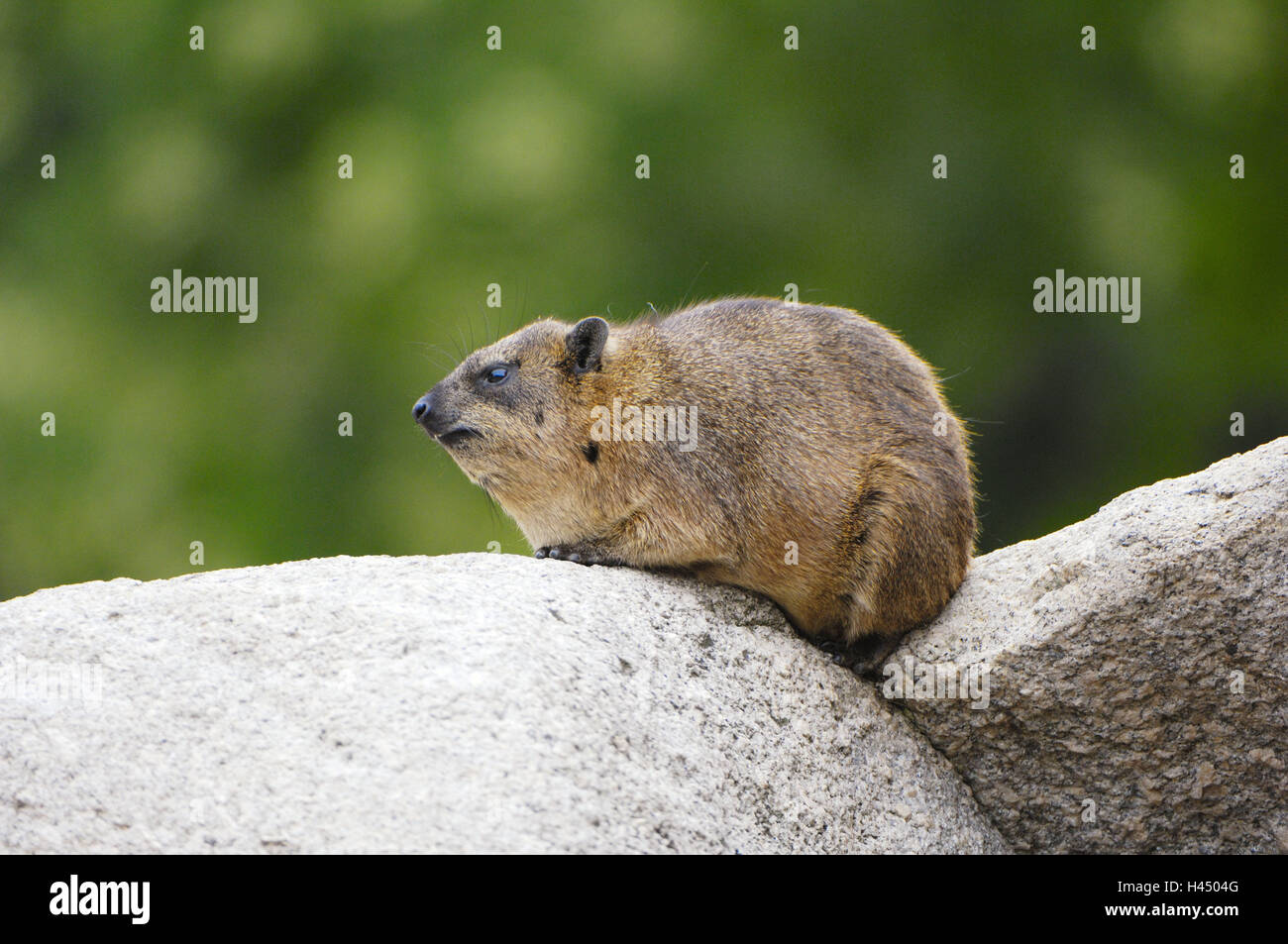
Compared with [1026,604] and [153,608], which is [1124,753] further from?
[153,608]

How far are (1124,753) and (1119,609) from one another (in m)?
0.83

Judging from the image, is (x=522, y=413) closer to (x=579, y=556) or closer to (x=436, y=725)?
(x=579, y=556)

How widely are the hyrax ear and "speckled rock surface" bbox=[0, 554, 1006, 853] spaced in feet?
5.11

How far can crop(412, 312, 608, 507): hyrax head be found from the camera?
775 centimetres

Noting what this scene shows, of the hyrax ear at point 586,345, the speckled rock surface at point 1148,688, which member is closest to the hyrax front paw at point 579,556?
the hyrax ear at point 586,345

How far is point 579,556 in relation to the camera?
7.46 m

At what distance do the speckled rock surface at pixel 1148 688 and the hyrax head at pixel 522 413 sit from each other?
258 cm

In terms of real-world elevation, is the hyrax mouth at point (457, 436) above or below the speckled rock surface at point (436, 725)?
above

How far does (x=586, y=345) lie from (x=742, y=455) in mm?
1330

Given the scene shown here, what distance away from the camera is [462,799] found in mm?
4996

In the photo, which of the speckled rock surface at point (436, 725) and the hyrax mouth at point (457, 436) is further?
the hyrax mouth at point (457, 436)

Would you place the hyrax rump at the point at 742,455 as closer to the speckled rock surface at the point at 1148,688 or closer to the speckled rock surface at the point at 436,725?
the speckled rock surface at the point at 436,725

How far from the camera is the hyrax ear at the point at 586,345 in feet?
26.1

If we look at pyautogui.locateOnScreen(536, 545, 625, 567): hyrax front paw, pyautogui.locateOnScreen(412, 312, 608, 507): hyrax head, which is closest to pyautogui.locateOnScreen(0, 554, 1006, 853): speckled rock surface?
pyautogui.locateOnScreen(536, 545, 625, 567): hyrax front paw
